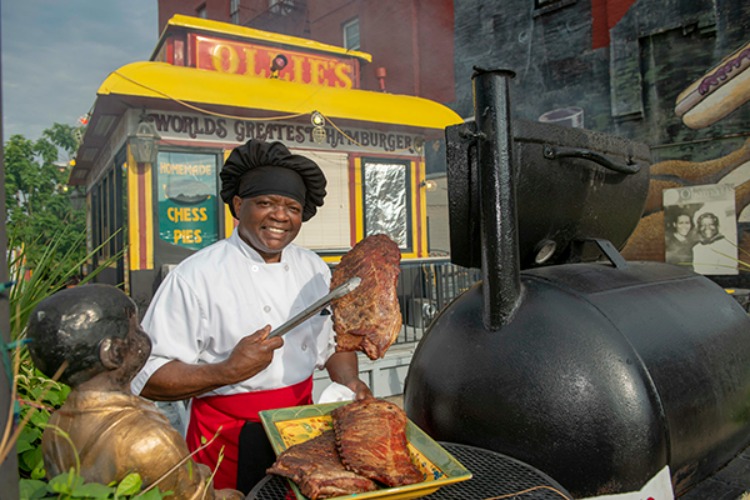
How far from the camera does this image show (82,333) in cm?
120

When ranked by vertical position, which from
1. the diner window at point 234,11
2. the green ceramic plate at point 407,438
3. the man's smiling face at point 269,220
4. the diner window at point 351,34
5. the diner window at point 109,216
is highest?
the diner window at point 234,11

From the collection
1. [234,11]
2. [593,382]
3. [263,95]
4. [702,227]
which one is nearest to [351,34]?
[234,11]

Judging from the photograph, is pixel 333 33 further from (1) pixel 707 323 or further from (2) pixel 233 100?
(1) pixel 707 323

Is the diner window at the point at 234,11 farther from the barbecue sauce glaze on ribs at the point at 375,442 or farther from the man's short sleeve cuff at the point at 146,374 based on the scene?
the barbecue sauce glaze on ribs at the point at 375,442

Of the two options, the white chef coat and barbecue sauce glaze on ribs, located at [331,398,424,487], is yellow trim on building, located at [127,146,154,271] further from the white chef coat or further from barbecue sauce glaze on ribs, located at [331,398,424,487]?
barbecue sauce glaze on ribs, located at [331,398,424,487]

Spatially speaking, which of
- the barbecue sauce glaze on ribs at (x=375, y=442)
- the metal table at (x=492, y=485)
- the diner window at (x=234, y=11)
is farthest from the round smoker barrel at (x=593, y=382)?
the diner window at (x=234, y=11)

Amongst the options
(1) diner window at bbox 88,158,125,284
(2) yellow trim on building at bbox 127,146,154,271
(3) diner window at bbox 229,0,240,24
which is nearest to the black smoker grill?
(1) diner window at bbox 88,158,125,284

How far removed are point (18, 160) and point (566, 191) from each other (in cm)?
1696

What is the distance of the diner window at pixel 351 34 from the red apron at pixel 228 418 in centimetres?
1755

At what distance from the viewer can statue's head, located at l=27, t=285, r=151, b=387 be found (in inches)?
46.6

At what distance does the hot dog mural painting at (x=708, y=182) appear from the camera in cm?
973

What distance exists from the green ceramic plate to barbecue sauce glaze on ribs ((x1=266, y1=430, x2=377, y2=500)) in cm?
4

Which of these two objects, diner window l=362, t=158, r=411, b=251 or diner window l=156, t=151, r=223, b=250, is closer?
diner window l=156, t=151, r=223, b=250

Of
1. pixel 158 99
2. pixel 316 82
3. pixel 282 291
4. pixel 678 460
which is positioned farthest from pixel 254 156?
pixel 316 82
